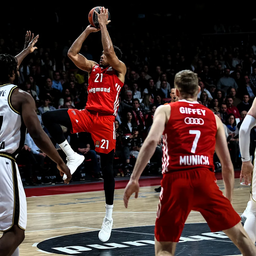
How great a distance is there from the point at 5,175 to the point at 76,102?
8765 mm

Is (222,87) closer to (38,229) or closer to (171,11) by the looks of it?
(171,11)

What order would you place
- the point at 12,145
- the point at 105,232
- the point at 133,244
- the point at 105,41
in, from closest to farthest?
the point at 12,145 → the point at 133,244 → the point at 105,232 → the point at 105,41

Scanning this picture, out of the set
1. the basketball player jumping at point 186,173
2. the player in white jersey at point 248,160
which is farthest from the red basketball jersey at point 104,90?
the basketball player jumping at point 186,173

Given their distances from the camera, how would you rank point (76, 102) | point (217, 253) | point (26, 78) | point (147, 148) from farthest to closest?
point (26, 78)
point (76, 102)
point (217, 253)
point (147, 148)

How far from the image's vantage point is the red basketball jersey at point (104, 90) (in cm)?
597

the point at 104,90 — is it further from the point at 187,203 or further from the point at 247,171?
the point at 187,203

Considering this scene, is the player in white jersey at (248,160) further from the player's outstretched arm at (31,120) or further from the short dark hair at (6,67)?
the short dark hair at (6,67)

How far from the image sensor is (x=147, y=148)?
10.2 ft

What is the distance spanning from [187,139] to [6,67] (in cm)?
126

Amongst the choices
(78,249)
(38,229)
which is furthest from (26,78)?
(78,249)

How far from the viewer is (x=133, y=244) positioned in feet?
16.9

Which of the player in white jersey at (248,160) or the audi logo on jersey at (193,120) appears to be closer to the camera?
the audi logo on jersey at (193,120)

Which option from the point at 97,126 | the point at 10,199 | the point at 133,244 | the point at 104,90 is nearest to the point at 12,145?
the point at 10,199

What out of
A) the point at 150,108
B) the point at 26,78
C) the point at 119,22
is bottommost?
the point at 150,108
